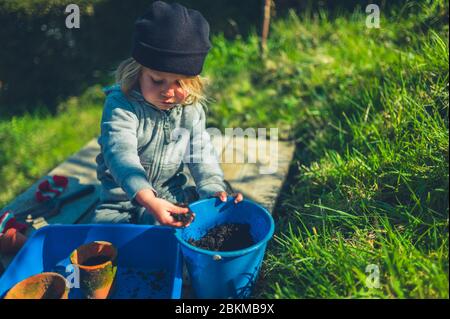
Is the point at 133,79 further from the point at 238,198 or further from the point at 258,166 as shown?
the point at 258,166

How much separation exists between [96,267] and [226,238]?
0.63 metres

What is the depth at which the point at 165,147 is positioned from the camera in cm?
247

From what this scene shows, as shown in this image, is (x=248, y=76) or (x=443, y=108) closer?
(x=443, y=108)

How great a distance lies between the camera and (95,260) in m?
2.09

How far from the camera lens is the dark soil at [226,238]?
2.12 m

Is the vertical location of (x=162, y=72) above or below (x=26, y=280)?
above

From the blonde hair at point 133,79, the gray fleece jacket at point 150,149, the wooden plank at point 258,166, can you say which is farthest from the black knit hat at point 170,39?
the wooden plank at point 258,166

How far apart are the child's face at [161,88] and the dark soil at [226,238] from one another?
0.70 metres

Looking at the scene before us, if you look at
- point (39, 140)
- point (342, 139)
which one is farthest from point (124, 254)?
point (39, 140)

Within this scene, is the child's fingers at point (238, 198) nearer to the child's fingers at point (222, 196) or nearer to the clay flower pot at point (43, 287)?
the child's fingers at point (222, 196)

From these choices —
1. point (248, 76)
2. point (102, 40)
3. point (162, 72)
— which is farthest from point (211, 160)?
point (102, 40)

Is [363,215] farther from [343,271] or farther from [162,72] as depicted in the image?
[162,72]

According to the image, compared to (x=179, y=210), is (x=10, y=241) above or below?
below

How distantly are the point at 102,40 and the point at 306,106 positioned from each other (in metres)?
2.24
